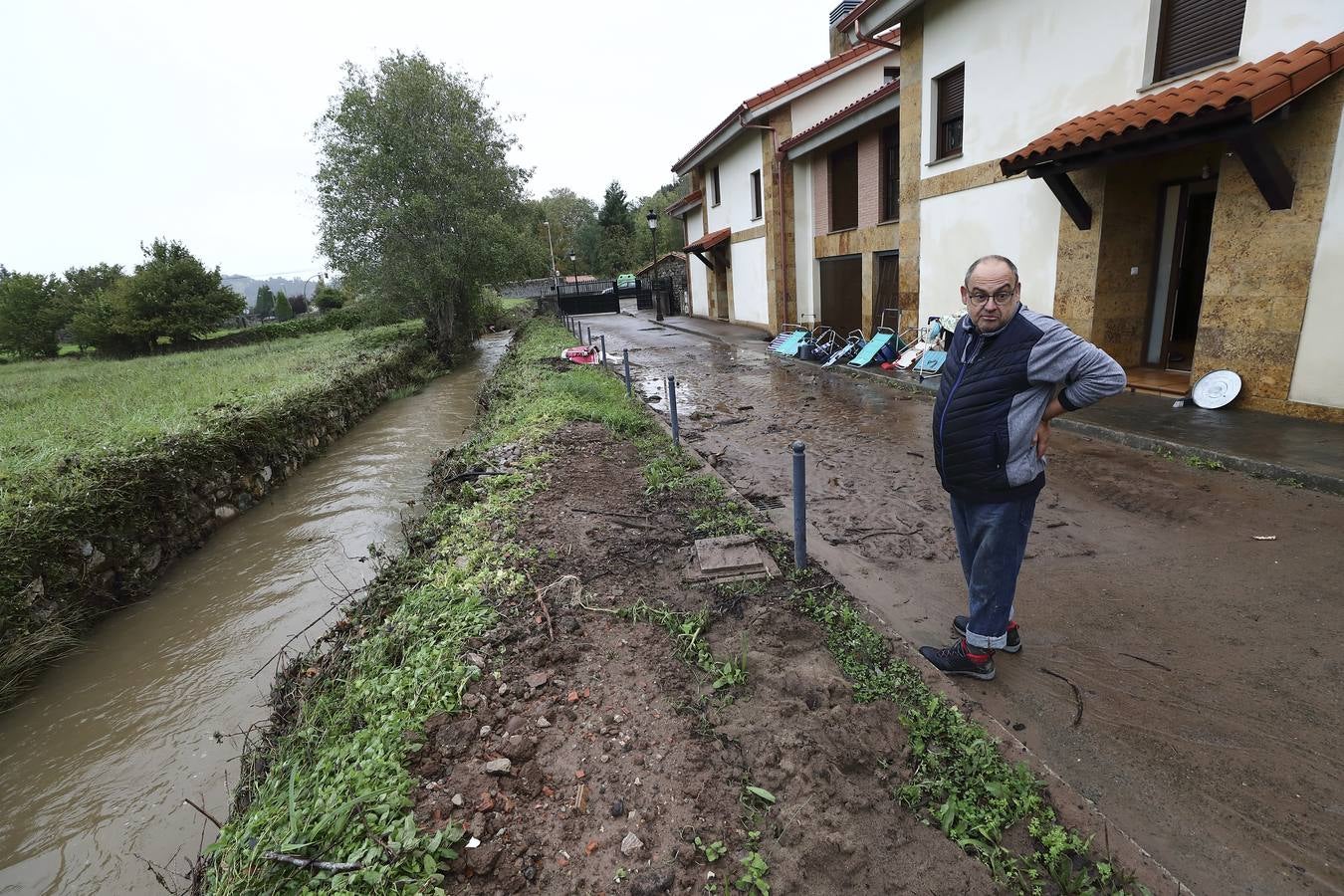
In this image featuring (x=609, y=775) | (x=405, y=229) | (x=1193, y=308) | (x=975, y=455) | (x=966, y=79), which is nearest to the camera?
(x=609, y=775)

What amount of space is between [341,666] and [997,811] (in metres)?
3.41

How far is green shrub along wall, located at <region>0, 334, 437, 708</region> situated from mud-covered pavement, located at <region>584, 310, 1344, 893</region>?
18.6ft

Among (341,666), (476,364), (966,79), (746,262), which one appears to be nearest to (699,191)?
(746,262)

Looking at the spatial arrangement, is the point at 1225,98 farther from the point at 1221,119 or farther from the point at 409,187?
the point at 409,187

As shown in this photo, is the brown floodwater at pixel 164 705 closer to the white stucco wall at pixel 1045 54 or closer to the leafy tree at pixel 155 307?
the white stucco wall at pixel 1045 54

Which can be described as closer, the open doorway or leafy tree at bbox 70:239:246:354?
the open doorway

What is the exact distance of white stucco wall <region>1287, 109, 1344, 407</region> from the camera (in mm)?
5770

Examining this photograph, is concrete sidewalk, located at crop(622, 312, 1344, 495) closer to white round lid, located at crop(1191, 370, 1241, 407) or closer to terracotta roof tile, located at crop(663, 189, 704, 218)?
white round lid, located at crop(1191, 370, 1241, 407)

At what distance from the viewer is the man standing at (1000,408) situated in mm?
2572

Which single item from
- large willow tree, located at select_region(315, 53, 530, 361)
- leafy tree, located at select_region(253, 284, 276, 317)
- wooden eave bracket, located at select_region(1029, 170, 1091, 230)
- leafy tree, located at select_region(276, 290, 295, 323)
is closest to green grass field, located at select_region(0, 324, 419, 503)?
large willow tree, located at select_region(315, 53, 530, 361)

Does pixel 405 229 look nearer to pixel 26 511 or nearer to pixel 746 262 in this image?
pixel 746 262

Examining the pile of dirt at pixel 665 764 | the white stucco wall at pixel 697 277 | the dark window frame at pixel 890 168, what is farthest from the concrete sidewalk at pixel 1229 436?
the white stucco wall at pixel 697 277

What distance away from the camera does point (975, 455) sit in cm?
276

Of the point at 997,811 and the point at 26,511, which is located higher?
the point at 26,511
